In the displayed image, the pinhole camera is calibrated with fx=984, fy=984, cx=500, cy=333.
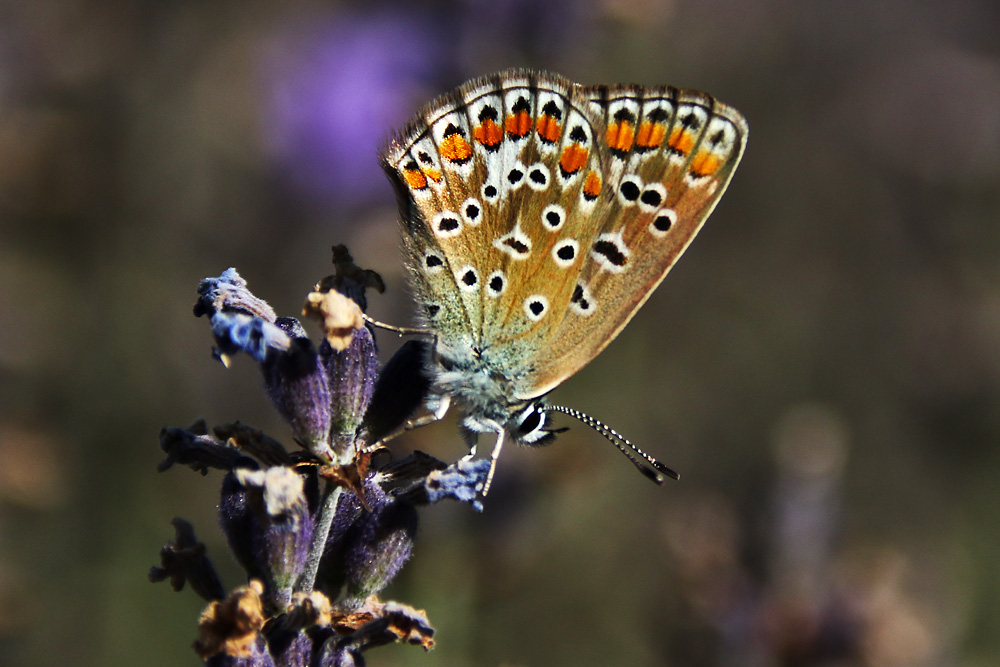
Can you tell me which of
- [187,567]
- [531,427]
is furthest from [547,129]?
[187,567]

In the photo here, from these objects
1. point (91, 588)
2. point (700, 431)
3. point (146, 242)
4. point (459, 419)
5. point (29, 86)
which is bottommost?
point (459, 419)

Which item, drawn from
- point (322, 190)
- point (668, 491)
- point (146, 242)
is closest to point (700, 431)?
point (668, 491)

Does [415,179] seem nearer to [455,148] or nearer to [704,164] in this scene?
[455,148]

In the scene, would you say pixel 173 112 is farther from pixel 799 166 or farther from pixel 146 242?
pixel 799 166

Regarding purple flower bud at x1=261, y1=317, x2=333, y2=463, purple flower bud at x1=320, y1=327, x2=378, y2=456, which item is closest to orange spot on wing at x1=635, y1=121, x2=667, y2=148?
purple flower bud at x1=320, y1=327, x2=378, y2=456

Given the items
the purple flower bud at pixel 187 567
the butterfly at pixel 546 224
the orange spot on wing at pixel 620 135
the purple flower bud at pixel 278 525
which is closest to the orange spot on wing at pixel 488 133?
the butterfly at pixel 546 224

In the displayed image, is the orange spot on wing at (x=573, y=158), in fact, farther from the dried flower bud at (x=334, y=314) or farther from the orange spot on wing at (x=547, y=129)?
the dried flower bud at (x=334, y=314)
